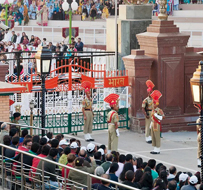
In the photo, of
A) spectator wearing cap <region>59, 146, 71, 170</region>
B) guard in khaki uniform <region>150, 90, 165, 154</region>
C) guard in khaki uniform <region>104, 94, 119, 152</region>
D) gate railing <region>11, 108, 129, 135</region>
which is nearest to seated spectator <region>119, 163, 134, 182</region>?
spectator wearing cap <region>59, 146, 71, 170</region>

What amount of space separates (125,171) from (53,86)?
9.37 meters

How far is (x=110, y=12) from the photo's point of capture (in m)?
47.6

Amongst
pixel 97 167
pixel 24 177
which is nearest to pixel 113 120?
pixel 97 167

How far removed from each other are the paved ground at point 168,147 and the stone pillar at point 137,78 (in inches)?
30.6

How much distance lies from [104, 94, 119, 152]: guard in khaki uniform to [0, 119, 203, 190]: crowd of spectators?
146 inches

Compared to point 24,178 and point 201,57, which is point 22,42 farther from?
point 24,178

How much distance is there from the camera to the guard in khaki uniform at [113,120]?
19.2m

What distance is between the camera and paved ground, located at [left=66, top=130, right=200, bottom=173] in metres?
19.2

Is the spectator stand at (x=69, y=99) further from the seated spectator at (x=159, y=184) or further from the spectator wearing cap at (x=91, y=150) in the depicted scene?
the seated spectator at (x=159, y=184)

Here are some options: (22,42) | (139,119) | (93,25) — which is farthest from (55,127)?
(93,25)

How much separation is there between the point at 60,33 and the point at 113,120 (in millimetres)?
25153

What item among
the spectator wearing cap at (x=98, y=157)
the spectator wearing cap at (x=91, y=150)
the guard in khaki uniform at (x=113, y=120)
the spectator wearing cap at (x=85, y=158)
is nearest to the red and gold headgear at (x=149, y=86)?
the guard in khaki uniform at (x=113, y=120)

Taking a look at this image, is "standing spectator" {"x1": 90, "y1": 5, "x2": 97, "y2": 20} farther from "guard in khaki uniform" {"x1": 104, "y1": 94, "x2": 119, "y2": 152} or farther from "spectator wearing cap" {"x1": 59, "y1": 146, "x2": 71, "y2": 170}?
"spectator wearing cap" {"x1": 59, "y1": 146, "x2": 71, "y2": 170}

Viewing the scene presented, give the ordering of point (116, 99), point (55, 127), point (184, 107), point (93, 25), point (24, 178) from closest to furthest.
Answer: point (24, 178), point (116, 99), point (55, 127), point (184, 107), point (93, 25)
